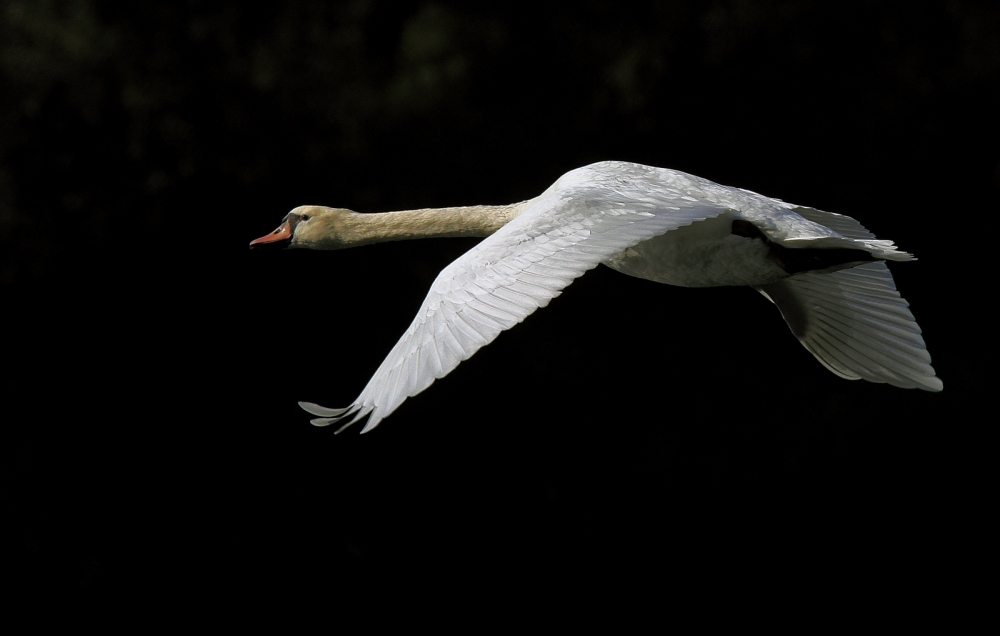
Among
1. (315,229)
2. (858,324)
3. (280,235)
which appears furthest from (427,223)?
(858,324)

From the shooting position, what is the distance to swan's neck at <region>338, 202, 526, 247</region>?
3.24 metres

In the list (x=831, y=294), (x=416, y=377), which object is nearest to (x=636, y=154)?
(x=831, y=294)

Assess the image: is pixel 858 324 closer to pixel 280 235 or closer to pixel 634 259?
pixel 634 259

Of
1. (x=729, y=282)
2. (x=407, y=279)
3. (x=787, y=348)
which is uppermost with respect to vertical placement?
(x=729, y=282)

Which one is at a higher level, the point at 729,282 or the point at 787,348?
the point at 729,282

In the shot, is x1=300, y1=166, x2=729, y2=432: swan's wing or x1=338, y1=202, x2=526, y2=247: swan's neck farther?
x1=338, y1=202, x2=526, y2=247: swan's neck

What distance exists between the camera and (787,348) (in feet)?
18.5

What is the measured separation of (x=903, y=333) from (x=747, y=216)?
2.33 ft

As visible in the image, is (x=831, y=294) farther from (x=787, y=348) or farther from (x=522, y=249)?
(x=787, y=348)

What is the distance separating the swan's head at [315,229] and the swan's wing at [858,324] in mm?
1272

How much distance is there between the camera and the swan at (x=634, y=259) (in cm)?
222

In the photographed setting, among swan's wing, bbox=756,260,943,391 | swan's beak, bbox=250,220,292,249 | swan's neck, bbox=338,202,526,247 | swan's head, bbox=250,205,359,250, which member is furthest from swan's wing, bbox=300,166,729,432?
swan's beak, bbox=250,220,292,249

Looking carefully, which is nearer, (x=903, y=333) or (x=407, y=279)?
(x=903, y=333)

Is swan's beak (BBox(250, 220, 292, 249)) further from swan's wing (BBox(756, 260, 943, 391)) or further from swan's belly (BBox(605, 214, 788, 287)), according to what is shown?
swan's wing (BBox(756, 260, 943, 391))
